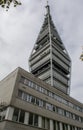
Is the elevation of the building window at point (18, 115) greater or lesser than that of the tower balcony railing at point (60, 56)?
lesser

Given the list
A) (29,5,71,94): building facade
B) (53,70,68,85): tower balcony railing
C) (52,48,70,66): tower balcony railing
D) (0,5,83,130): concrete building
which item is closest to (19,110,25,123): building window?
(0,5,83,130): concrete building


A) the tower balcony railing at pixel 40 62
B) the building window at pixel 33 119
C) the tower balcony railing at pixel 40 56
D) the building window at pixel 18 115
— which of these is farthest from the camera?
the tower balcony railing at pixel 40 56

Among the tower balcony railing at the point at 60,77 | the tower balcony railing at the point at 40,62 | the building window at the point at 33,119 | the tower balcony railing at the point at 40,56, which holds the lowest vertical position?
the building window at the point at 33,119

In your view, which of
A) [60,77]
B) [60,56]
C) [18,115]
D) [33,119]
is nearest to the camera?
[18,115]

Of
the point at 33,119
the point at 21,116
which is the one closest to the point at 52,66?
the point at 33,119

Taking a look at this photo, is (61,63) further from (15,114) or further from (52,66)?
(15,114)

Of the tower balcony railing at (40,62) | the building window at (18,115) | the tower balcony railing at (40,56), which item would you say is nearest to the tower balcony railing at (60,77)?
the tower balcony railing at (40,62)

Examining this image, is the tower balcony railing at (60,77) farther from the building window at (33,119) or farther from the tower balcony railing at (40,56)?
the building window at (33,119)

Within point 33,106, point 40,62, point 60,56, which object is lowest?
point 33,106

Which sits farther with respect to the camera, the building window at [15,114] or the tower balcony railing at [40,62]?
the tower balcony railing at [40,62]

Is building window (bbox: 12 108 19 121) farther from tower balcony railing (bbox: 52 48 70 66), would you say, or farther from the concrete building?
tower balcony railing (bbox: 52 48 70 66)

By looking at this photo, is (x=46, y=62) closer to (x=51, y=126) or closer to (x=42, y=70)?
(x=42, y=70)

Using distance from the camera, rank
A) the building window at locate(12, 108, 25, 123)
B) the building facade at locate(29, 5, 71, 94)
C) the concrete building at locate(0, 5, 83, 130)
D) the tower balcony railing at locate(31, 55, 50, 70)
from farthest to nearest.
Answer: the tower balcony railing at locate(31, 55, 50, 70), the building facade at locate(29, 5, 71, 94), the concrete building at locate(0, 5, 83, 130), the building window at locate(12, 108, 25, 123)

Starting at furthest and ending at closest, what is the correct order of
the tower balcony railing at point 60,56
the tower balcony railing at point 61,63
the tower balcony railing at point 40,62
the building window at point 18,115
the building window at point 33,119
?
1. the tower balcony railing at point 60,56
2. the tower balcony railing at point 61,63
3. the tower balcony railing at point 40,62
4. the building window at point 33,119
5. the building window at point 18,115
